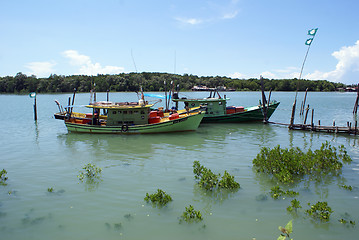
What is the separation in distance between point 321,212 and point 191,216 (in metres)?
4.09

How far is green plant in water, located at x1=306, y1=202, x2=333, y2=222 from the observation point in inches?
318

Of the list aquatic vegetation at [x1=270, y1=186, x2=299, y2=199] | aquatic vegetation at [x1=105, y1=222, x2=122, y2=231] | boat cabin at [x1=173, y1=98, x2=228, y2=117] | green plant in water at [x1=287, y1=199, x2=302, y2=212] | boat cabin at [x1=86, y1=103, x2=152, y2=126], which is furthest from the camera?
boat cabin at [x1=173, y1=98, x2=228, y2=117]

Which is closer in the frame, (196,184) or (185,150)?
(196,184)

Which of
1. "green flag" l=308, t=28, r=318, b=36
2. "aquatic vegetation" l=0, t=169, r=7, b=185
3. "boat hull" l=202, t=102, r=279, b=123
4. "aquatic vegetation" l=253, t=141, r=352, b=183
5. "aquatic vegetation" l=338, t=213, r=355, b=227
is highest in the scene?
"green flag" l=308, t=28, r=318, b=36

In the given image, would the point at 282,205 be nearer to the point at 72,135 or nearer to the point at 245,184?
the point at 245,184

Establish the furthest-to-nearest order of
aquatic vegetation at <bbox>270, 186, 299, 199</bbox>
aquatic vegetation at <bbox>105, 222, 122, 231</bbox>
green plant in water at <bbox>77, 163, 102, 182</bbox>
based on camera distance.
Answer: green plant in water at <bbox>77, 163, 102, 182</bbox> → aquatic vegetation at <bbox>270, 186, 299, 199</bbox> → aquatic vegetation at <bbox>105, 222, 122, 231</bbox>

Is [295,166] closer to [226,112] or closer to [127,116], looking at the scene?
[127,116]

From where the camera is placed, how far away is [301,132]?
2380 cm

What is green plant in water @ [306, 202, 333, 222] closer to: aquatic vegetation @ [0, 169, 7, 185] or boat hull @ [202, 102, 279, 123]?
aquatic vegetation @ [0, 169, 7, 185]

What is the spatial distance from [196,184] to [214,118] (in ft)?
63.0

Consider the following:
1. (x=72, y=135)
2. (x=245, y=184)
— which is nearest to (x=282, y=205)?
(x=245, y=184)

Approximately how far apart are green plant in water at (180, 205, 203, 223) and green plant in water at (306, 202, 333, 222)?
3.50 metres

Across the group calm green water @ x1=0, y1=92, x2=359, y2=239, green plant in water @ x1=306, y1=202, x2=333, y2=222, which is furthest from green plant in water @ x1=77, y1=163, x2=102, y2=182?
green plant in water @ x1=306, y1=202, x2=333, y2=222

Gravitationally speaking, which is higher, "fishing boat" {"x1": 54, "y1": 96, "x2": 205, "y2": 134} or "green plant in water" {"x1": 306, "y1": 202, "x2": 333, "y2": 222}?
"fishing boat" {"x1": 54, "y1": 96, "x2": 205, "y2": 134}
